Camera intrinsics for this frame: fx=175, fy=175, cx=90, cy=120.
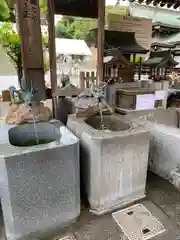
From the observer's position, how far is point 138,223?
1692mm

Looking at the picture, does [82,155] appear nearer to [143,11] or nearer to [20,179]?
[20,179]

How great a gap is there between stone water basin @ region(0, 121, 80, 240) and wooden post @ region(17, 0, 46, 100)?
3.47 feet

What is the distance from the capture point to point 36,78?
2.51 meters

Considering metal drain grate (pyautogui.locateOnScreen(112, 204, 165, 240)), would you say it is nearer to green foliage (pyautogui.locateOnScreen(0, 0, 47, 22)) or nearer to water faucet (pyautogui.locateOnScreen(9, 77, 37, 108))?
water faucet (pyautogui.locateOnScreen(9, 77, 37, 108))

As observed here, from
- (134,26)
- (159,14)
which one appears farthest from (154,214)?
(159,14)

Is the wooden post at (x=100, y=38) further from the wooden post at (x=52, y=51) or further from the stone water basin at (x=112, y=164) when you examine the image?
the stone water basin at (x=112, y=164)

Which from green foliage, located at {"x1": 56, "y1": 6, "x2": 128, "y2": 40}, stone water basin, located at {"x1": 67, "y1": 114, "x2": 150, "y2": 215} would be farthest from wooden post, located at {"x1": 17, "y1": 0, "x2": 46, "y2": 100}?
stone water basin, located at {"x1": 67, "y1": 114, "x2": 150, "y2": 215}

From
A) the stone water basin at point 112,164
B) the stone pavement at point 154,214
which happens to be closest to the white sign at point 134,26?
the stone water basin at point 112,164

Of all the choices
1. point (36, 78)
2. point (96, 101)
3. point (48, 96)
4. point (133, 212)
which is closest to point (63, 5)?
point (36, 78)

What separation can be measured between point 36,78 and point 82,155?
4.47 ft

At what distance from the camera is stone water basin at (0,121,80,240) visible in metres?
1.37

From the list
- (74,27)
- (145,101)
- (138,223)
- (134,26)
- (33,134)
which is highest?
(134,26)

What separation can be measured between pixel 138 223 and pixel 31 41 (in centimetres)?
247

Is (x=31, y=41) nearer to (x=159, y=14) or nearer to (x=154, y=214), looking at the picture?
(x=154, y=214)
